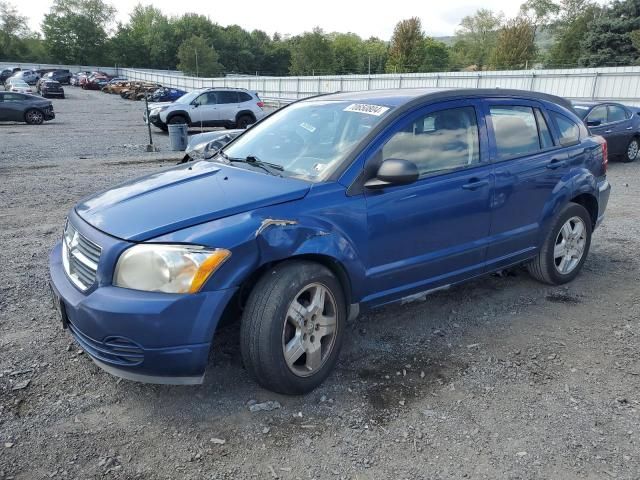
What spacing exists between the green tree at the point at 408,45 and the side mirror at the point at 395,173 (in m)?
59.2

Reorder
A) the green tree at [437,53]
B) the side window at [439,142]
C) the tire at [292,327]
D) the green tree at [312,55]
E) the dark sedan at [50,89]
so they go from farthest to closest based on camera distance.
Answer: the green tree at [437,53] < the green tree at [312,55] < the dark sedan at [50,89] < the side window at [439,142] < the tire at [292,327]

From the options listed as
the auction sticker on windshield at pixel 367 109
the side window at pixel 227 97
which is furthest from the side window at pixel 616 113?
the side window at pixel 227 97

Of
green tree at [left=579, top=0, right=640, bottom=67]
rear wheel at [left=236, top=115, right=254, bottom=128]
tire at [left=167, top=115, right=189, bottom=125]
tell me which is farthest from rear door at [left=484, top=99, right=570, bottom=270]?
green tree at [left=579, top=0, right=640, bottom=67]

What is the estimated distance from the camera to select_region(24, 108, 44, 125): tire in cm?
2231

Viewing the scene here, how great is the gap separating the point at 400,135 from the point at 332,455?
80.1 inches

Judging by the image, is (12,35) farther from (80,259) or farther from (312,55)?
(80,259)

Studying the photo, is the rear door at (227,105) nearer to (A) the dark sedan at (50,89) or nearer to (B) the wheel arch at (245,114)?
(B) the wheel arch at (245,114)

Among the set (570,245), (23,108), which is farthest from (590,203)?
(23,108)

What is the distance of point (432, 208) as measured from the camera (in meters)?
3.59

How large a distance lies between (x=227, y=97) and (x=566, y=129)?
1733 cm

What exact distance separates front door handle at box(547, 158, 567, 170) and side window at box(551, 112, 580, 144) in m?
0.22

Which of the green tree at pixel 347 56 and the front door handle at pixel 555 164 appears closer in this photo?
the front door handle at pixel 555 164

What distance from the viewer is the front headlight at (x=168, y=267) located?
8.74ft

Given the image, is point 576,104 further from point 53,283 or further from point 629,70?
point 53,283
